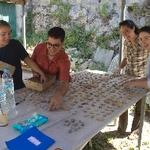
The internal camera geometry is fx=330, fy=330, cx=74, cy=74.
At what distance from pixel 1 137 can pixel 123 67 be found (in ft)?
8.43

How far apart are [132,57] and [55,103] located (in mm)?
1783

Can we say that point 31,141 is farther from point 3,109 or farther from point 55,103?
point 55,103

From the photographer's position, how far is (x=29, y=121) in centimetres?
242

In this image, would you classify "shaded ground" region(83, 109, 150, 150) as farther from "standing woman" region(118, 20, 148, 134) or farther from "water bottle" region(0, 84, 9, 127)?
"water bottle" region(0, 84, 9, 127)

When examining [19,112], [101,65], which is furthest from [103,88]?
[101,65]

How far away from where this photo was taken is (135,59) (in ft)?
13.9

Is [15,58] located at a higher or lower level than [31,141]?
higher

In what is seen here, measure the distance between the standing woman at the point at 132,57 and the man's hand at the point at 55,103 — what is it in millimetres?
1511

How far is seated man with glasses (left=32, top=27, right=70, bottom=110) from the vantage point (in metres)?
2.98

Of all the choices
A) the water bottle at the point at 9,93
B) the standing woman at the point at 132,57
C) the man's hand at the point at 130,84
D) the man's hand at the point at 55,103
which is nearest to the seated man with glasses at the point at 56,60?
the man's hand at the point at 55,103

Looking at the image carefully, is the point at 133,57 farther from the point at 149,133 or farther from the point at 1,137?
the point at 1,137

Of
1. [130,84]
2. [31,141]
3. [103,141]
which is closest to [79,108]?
[31,141]

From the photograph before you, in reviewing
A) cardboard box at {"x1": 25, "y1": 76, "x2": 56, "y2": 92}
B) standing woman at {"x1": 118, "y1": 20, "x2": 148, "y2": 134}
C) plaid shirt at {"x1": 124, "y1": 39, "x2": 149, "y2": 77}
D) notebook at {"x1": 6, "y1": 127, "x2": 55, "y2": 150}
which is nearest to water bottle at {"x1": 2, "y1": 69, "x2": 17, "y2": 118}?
cardboard box at {"x1": 25, "y1": 76, "x2": 56, "y2": 92}

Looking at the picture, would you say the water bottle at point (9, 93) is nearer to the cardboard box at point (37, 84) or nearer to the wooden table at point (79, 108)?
the wooden table at point (79, 108)
